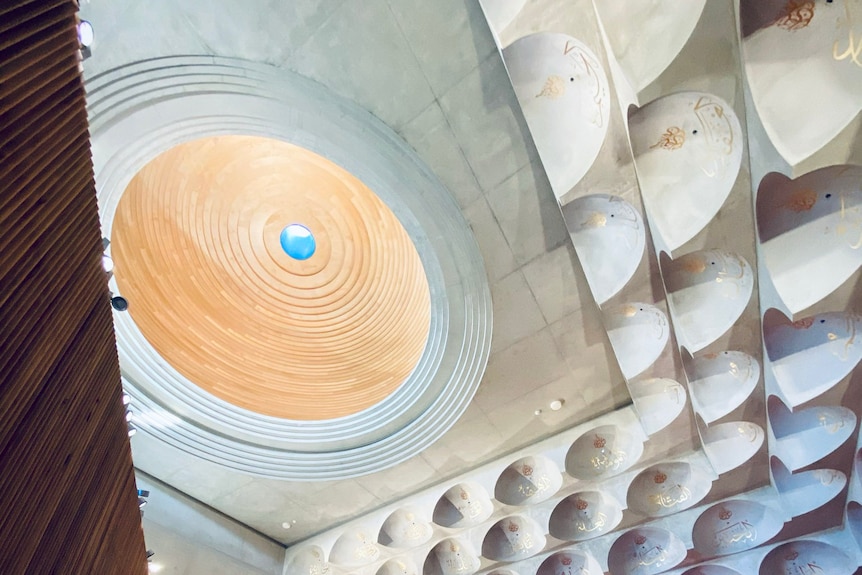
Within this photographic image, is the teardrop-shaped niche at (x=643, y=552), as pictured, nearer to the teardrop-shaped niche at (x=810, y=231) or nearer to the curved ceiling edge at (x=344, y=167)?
the curved ceiling edge at (x=344, y=167)

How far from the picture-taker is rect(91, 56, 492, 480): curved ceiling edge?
3.92 metres

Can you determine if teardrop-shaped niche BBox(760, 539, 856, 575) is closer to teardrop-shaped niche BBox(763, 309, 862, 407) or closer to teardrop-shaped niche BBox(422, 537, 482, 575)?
teardrop-shaped niche BBox(763, 309, 862, 407)

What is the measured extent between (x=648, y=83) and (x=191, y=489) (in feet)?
24.9

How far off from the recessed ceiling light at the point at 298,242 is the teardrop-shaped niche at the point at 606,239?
13.9 feet

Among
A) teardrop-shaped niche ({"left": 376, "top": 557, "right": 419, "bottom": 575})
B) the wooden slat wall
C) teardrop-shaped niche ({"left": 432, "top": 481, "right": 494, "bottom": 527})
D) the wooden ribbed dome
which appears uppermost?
the wooden ribbed dome

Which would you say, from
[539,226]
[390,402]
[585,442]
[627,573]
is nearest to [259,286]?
[390,402]

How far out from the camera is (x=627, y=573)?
6613 mm

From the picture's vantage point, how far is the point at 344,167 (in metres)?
4.60

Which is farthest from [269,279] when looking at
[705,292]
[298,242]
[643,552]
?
[643,552]

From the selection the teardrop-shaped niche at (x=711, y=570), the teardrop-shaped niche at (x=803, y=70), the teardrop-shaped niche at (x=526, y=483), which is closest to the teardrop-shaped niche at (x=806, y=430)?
the teardrop-shaped niche at (x=711, y=570)

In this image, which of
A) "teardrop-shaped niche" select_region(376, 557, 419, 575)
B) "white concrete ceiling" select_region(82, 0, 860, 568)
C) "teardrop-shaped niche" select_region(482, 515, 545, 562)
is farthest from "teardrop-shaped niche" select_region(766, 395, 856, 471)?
"teardrop-shaped niche" select_region(376, 557, 419, 575)

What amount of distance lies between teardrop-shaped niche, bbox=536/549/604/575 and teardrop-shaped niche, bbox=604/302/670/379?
10.6 ft

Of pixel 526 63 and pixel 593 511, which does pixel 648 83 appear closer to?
pixel 526 63

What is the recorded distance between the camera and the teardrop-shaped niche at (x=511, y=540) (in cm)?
694
